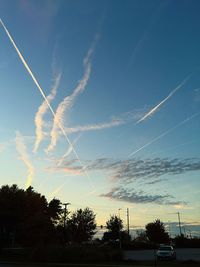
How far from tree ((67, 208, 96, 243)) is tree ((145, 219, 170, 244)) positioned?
26.6m

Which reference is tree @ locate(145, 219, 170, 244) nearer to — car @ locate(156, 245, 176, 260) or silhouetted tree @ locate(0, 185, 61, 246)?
silhouetted tree @ locate(0, 185, 61, 246)

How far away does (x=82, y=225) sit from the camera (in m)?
94.2

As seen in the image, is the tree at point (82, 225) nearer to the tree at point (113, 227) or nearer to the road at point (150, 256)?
the tree at point (113, 227)

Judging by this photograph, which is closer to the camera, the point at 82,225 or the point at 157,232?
the point at 82,225

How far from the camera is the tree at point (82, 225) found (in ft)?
299

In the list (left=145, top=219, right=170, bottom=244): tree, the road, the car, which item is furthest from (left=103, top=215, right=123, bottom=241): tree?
the car

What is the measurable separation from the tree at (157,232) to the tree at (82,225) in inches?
1046

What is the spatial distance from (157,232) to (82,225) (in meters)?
31.3

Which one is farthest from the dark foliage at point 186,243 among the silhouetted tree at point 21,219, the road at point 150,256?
the silhouetted tree at point 21,219

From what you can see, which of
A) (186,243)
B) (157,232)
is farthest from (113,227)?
(186,243)

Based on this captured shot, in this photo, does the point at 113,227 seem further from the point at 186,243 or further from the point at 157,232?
the point at 186,243

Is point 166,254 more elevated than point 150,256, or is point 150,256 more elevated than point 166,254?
point 150,256

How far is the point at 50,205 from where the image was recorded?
74125 mm

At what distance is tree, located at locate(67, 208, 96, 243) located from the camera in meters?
91.1
